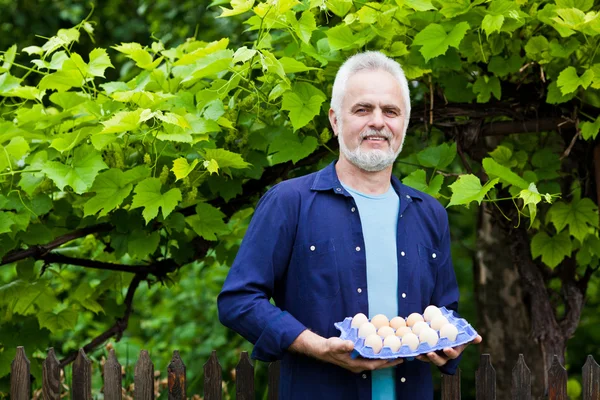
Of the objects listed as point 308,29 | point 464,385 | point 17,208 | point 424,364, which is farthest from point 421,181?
point 464,385

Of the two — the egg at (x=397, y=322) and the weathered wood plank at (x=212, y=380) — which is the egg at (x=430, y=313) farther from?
the weathered wood plank at (x=212, y=380)

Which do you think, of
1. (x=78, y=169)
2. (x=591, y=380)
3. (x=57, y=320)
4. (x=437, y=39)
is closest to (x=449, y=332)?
(x=591, y=380)

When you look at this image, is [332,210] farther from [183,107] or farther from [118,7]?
[118,7]

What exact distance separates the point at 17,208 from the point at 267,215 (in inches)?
43.5

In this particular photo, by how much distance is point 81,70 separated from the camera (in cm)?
301

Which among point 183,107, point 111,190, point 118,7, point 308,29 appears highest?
point 118,7

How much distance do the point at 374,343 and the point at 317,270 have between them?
1.05ft

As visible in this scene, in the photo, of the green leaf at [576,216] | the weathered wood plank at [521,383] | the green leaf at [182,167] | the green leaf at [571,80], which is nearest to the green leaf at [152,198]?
the green leaf at [182,167]

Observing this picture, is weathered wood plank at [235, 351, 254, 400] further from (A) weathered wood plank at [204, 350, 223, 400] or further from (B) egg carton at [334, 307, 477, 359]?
(B) egg carton at [334, 307, 477, 359]

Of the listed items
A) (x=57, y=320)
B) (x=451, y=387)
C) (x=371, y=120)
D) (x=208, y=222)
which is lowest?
(x=451, y=387)

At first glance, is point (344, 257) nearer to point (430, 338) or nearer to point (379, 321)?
point (379, 321)

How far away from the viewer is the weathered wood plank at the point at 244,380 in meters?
2.80

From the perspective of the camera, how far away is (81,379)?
2.81 meters

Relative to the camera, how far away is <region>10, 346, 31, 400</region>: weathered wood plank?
9.27 ft
